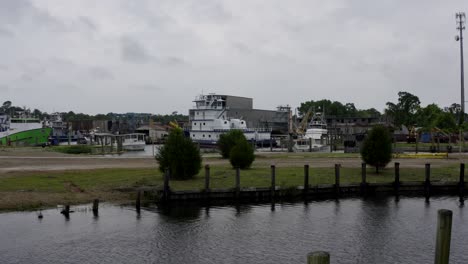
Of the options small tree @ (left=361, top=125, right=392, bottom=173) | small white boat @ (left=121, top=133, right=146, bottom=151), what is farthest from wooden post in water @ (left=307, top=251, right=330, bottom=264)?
small white boat @ (left=121, top=133, right=146, bottom=151)

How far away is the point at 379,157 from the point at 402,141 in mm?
71990

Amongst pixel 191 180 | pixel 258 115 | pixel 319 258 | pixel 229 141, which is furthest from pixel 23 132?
pixel 319 258

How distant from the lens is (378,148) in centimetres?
4094

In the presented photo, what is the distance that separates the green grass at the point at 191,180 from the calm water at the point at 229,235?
17.2 ft

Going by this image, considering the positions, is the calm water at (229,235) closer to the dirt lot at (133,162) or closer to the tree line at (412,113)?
the dirt lot at (133,162)

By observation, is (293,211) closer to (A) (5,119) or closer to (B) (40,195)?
(B) (40,195)

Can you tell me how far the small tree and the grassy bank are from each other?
1145 mm

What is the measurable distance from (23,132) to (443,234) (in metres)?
111

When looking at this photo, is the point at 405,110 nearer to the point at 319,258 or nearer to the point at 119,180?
the point at 119,180

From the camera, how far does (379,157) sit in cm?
4094

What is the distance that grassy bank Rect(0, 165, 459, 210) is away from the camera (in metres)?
30.9

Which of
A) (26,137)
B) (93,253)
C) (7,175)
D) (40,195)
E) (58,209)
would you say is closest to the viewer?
(93,253)

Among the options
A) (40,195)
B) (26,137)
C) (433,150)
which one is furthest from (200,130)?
(40,195)

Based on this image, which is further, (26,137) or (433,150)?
(26,137)
